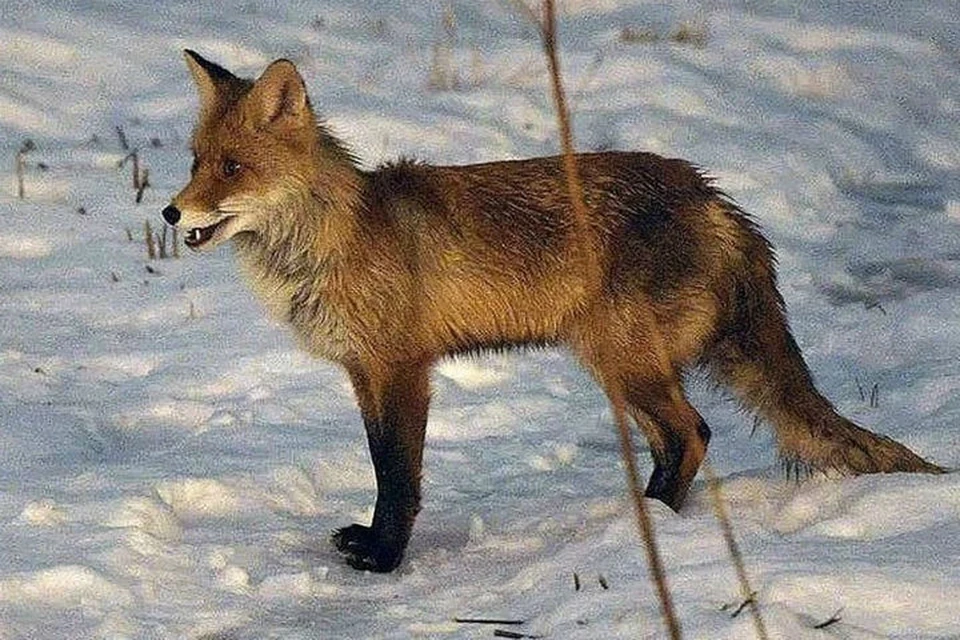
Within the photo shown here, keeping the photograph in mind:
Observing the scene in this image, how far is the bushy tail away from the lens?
18.3ft

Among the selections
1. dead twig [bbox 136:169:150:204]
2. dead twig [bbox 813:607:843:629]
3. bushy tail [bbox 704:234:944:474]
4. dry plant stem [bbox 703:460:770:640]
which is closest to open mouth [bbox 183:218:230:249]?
bushy tail [bbox 704:234:944:474]

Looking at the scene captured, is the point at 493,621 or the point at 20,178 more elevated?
the point at 493,621

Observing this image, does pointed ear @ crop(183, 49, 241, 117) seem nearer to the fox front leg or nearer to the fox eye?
the fox eye

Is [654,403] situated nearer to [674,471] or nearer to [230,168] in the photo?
[674,471]

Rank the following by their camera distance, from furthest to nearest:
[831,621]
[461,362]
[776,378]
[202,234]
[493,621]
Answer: [461,362] → [776,378] → [202,234] → [493,621] → [831,621]

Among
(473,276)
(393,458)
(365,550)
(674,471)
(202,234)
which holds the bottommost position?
(365,550)

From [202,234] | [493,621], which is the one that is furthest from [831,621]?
[202,234]

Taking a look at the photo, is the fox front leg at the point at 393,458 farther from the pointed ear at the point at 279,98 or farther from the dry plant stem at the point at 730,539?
the dry plant stem at the point at 730,539

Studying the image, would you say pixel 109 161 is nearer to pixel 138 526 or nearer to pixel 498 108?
pixel 498 108

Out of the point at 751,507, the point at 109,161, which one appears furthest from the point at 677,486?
the point at 109,161

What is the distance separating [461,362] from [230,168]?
7.13 feet

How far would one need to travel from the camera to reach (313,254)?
18.1 feet

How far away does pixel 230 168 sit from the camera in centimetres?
545

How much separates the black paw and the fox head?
0.97 metres
